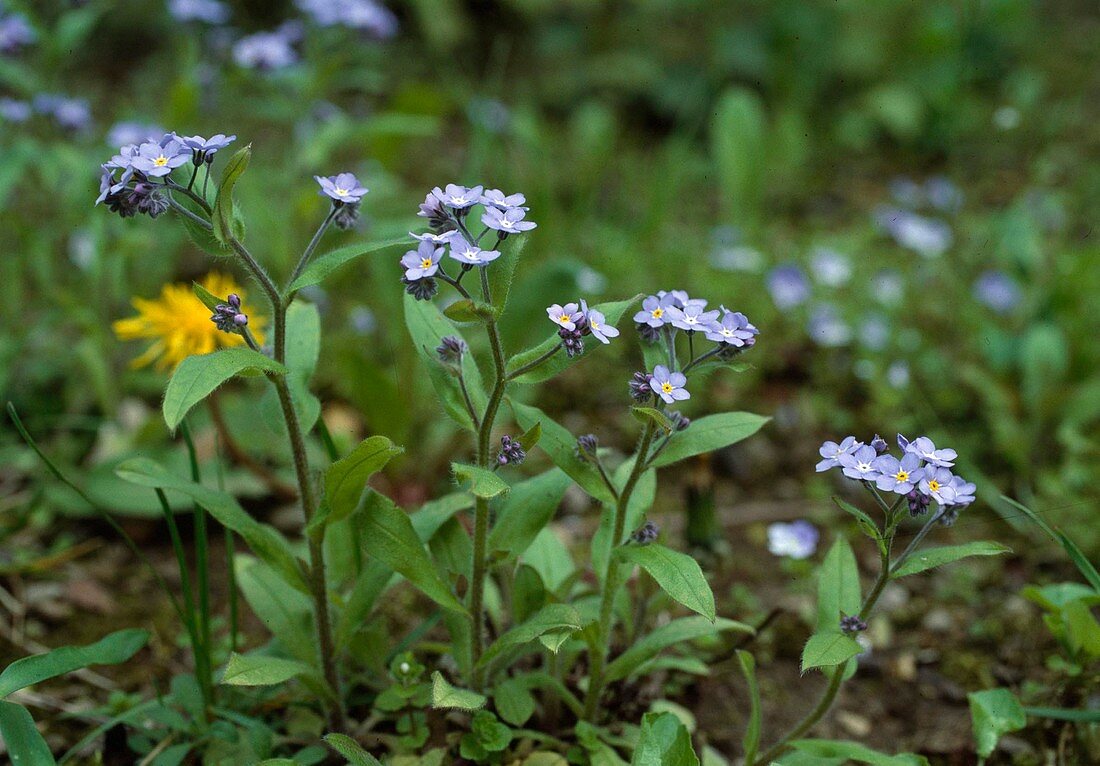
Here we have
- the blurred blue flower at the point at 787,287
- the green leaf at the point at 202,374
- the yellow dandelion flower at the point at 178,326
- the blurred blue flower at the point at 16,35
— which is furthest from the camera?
the blurred blue flower at the point at 787,287

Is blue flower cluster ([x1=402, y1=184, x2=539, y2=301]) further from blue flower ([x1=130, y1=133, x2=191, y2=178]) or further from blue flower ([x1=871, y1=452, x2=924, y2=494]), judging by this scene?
blue flower ([x1=871, y1=452, x2=924, y2=494])

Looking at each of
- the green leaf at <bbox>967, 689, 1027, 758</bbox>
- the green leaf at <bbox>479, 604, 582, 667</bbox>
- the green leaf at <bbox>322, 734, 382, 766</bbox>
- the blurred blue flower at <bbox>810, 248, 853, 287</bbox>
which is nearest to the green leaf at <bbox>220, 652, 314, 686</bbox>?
the green leaf at <bbox>322, 734, 382, 766</bbox>

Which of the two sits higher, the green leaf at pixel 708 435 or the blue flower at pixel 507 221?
the blue flower at pixel 507 221

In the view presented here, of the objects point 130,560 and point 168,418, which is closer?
point 168,418

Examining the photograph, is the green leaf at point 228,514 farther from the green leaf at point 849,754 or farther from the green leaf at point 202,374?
the green leaf at point 849,754

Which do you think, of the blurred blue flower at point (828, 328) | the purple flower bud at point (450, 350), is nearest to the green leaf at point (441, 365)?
the purple flower bud at point (450, 350)

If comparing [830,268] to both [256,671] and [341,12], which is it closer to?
[341,12]

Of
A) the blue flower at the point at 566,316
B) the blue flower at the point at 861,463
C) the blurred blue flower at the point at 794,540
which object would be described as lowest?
the blurred blue flower at the point at 794,540

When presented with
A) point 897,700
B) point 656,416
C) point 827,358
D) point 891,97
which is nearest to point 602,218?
point 827,358

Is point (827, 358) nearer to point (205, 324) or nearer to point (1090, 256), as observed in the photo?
point (1090, 256)
